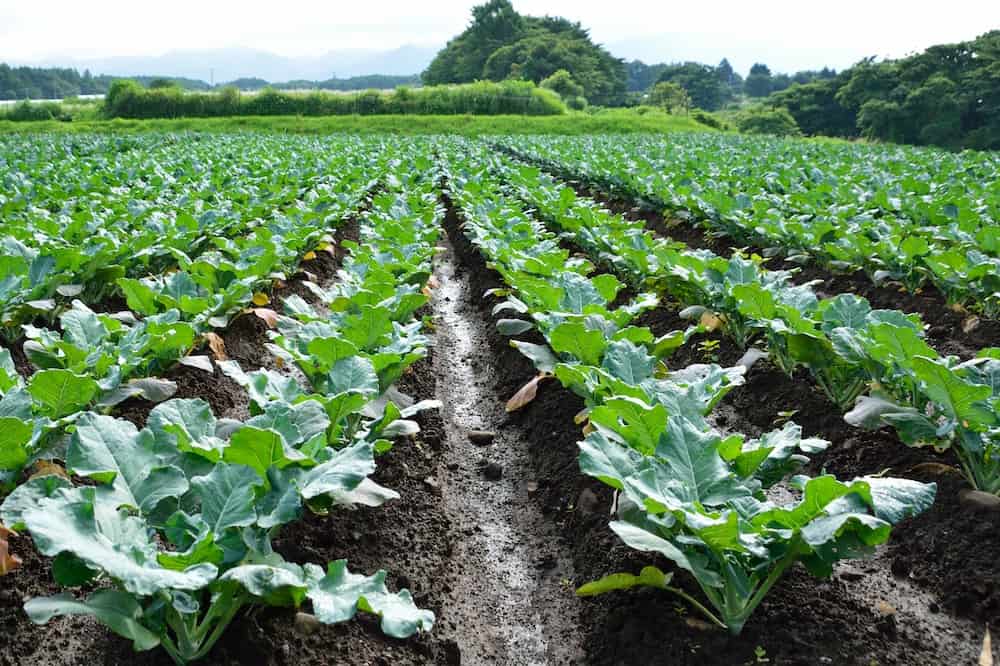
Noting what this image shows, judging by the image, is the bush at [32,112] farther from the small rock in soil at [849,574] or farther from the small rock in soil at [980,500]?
the small rock in soil at [980,500]

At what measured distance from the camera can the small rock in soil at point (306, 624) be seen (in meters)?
2.25

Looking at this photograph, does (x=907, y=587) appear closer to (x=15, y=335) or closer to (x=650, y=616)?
(x=650, y=616)

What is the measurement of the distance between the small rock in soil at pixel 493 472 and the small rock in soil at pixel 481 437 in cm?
34

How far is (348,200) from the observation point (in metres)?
9.85

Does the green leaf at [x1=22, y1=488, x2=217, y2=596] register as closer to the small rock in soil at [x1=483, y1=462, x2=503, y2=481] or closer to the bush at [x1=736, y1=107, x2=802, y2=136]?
the small rock in soil at [x1=483, y1=462, x2=503, y2=481]

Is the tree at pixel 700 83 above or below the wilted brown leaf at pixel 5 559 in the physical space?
above

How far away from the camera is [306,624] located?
2266mm

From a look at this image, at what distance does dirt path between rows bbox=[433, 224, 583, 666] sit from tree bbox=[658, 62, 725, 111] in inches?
3359

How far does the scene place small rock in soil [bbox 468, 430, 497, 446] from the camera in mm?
4223

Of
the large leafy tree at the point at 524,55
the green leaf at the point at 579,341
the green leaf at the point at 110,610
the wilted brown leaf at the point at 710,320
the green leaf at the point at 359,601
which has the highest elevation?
the large leafy tree at the point at 524,55

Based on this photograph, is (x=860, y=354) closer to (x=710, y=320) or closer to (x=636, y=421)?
(x=636, y=421)

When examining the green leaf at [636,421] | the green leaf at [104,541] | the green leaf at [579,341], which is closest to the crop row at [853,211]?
the green leaf at [579,341]

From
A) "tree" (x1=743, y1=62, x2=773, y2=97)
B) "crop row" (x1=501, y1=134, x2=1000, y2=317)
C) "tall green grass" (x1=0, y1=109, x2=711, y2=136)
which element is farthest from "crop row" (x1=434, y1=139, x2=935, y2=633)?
"tree" (x1=743, y1=62, x2=773, y2=97)

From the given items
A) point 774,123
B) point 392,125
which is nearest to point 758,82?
point 774,123
